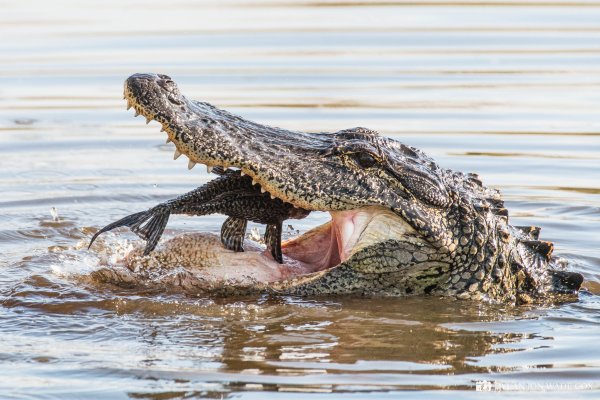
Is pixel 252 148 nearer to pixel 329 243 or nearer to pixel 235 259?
pixel 235 259

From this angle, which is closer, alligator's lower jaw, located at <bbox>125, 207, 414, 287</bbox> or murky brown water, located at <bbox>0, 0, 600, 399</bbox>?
murky brown water, located at <bbox>0, 0, 600, 399</bbox>

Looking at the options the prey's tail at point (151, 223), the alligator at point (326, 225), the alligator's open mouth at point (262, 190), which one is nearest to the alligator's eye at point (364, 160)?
the alligator at point (326, 225)

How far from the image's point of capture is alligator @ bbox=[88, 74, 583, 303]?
639 centimetres

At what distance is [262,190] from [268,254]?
647 mm

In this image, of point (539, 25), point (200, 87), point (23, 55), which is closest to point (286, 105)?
point (200, 87)

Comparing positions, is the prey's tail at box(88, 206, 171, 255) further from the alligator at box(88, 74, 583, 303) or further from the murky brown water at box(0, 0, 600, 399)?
the murky brown water at box(0, 0, 600, 399)

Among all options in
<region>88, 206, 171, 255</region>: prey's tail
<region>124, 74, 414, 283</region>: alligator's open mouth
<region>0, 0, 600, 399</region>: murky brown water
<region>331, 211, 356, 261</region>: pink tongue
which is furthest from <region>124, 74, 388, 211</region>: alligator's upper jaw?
<region>0, 0, 600, 399</region>: murky brown water

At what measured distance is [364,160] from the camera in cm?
661

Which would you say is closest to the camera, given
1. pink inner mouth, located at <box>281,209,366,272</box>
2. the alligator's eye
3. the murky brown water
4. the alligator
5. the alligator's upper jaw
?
the murky brown water

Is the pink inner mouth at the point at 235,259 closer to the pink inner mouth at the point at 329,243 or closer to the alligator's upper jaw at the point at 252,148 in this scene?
the pink inner mouth at the point at 329,243

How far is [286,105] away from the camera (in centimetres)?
1255

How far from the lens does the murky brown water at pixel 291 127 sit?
583 cm

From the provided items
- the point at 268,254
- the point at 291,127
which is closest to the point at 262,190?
the point at 268,254

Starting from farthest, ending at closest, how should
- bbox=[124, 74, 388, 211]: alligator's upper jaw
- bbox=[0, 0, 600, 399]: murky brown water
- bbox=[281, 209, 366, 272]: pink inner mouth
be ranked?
bbox=[281, 209, 366, 272]: pink inner mouth < bbox=[124, 74, 388, 211]: alligator's upper jaw < bbox=[0, 0, 600, 399]: murky brown water
